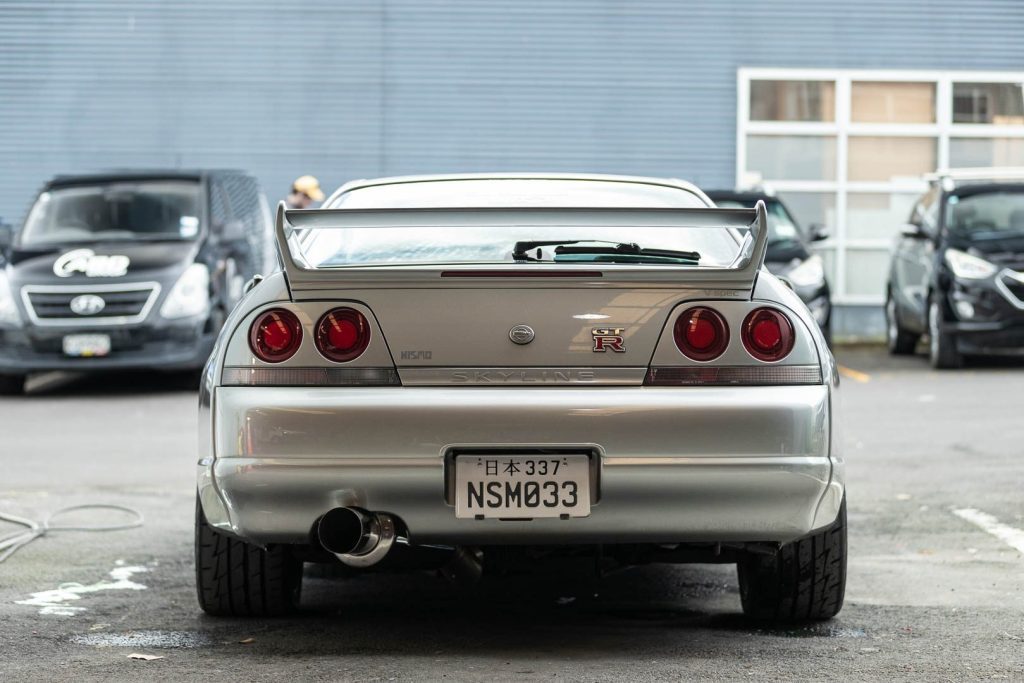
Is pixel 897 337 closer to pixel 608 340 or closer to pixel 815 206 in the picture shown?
pixel 815 206

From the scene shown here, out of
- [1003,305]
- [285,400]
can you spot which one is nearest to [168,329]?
[1003,305]

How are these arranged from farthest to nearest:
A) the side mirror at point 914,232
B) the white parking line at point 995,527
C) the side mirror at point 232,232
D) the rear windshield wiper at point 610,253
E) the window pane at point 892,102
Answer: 1. the window pane at point 892,102
2. the side mirror at point 914,232
3. the side mirror at point 232,232
4. the white parking line at point 995,527
5. the rear windshield wiper at point 610,253

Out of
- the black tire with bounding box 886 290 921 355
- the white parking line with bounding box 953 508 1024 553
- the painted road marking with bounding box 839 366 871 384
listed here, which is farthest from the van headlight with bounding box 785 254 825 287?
the white parking line with bounding box 953 508 1024 553

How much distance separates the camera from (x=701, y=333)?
15.1 feet

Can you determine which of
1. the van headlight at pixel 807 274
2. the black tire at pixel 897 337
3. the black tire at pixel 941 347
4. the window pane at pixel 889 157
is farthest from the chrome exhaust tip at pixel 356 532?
the window pane at pixel 889 157

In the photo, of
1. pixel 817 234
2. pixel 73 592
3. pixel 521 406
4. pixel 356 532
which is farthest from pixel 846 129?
pixel 356 532

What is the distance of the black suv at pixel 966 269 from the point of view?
47.2 feet

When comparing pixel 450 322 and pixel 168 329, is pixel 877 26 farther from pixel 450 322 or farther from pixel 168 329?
pixel 450 322

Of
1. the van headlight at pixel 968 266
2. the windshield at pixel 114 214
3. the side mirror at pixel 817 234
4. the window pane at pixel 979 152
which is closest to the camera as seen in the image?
the windshield at pixel 114 214

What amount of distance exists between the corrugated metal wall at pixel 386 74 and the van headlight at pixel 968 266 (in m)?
5.74

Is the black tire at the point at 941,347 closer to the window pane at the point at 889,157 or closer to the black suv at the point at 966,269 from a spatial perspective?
the black suv at the point at 966,269

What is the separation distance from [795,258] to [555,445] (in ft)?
35.2

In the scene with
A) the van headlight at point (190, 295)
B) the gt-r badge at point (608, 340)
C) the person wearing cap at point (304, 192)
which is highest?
the person wearing cap at point (304, 192)

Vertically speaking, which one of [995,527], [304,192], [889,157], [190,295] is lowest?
[995,527]
